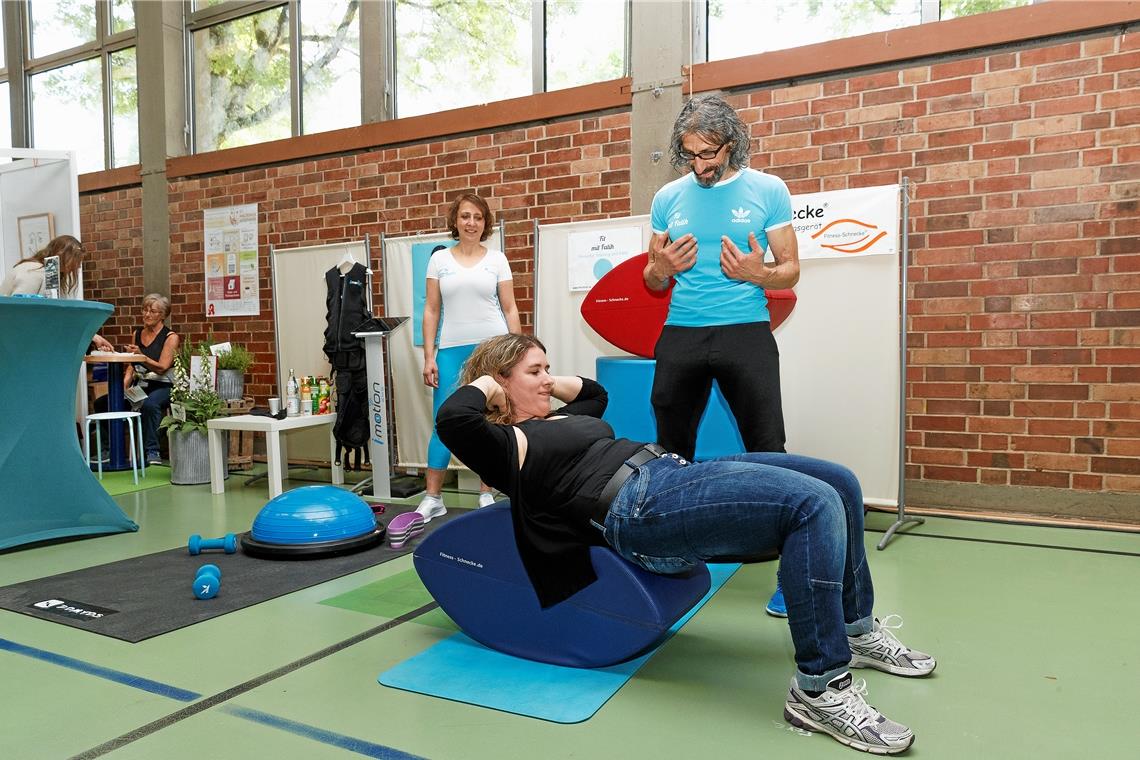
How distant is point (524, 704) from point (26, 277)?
16.6 feet

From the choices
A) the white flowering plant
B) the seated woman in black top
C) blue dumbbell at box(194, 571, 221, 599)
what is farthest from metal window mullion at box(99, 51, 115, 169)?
blue dumbbell at box(194, 571, 221, 599)

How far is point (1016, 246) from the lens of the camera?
12.7ft

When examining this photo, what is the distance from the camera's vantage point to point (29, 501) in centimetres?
369

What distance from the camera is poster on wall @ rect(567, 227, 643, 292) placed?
4.54 meters

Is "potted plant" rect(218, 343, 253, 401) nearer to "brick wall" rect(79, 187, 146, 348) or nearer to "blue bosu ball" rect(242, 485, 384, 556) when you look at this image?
"brick wall" rect(79, 187, 146, 348)

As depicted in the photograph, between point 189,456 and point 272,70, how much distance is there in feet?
10.3

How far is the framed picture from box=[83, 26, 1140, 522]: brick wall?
5308 millimetres

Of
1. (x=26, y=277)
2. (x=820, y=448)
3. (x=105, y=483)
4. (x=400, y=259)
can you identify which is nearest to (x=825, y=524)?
(x=820, y=448)

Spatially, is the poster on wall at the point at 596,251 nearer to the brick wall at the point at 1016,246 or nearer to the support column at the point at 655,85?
the support column at the point at 655,85

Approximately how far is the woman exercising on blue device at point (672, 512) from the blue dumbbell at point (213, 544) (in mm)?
1927

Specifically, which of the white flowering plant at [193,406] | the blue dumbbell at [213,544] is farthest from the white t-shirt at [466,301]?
the white flowering plant at [193,406]

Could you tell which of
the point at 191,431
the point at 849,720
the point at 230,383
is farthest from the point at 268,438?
the point at 849,720

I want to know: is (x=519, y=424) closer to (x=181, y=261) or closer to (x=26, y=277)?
(x=26, y=277)

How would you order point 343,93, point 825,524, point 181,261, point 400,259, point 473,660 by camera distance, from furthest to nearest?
point 181,261 → point 343,93 → point 400,259 → point 473,660 → point 825,524
